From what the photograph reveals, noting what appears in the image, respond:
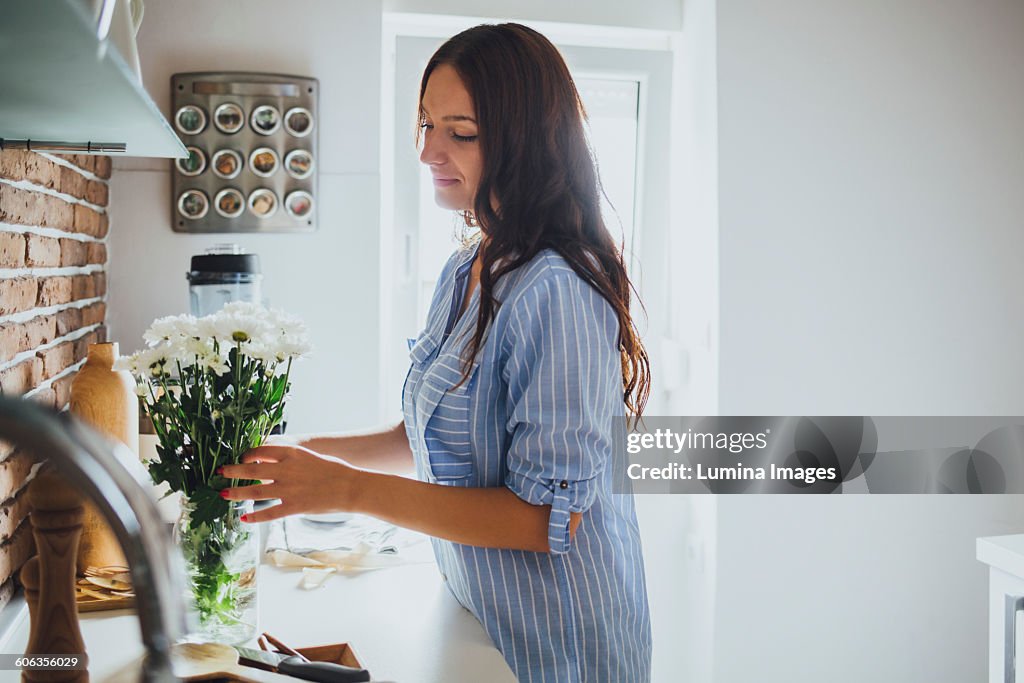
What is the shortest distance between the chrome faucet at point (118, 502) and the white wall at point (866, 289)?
196 cm

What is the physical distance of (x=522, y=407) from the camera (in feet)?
3.25

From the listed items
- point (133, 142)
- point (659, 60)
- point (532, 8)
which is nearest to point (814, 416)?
point (659, 60)

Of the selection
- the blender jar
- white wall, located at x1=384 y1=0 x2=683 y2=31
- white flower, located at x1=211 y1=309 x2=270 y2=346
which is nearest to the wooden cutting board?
white flower, located at x1=211 y1=309 x2=270 y2=346

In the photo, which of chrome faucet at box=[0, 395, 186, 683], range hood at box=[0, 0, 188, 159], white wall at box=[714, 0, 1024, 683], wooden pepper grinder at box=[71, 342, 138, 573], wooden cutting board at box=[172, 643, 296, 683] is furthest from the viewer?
white wall at box=[714, 0, 1024, 683]

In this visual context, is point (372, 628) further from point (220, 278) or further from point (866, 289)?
point (866, 289)

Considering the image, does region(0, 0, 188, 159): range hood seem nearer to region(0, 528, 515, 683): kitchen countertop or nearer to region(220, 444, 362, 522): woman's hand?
region(220, 444, 362, 522): woman's hand

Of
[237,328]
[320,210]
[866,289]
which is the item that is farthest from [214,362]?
[866,289]

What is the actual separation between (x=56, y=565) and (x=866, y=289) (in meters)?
2.12

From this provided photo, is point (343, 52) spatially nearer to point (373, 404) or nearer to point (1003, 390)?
point (373, 404)

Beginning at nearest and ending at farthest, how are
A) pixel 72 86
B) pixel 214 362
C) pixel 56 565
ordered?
1. pixel 56 565
2. pixel 72 86
3. pixel 214 362

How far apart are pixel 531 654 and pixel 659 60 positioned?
1.84m

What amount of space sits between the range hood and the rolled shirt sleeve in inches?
18.5

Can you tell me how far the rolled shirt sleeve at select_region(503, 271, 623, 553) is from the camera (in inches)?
38.4

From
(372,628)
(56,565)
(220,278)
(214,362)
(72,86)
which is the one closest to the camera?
(56,565)
